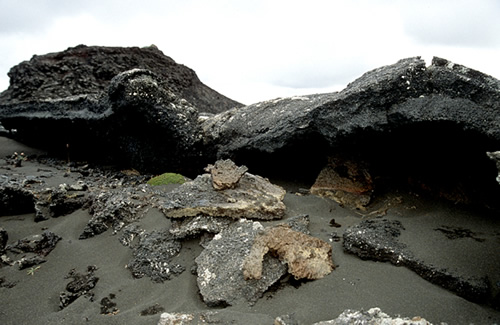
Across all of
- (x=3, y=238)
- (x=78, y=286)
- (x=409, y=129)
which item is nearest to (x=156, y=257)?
(x=78, y=286)

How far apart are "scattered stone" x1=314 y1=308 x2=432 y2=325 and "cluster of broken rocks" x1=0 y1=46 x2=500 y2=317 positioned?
2.27 feet

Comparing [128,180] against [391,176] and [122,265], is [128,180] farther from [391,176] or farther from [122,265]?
[391,176]

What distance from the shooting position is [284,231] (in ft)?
11.3

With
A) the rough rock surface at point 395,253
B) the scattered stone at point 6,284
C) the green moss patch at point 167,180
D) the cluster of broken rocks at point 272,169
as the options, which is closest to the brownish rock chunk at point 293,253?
the cluster of broken rocks at point 272,169

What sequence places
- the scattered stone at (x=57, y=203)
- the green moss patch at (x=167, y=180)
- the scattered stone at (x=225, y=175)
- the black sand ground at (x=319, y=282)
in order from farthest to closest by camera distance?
the green moss patch at (x=167, y=180)
the scattered stone at (x=57, y=203)
the scattered stone at (x=225, y=175)
the black sand ground at (x=319, y=282)

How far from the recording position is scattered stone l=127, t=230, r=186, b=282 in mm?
3592

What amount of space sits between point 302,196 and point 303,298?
207cm

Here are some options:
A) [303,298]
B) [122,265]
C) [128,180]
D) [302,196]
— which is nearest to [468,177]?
[302,196]

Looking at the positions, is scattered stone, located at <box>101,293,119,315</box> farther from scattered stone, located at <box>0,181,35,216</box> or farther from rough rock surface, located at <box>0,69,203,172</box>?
rough rock surface, located at <box>0,69,203,172</box>

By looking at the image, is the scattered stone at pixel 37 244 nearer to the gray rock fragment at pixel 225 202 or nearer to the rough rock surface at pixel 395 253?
the gray rock fragment at pixel 225 202

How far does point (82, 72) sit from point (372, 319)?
36.8 ft

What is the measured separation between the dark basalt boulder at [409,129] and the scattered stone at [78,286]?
279cm

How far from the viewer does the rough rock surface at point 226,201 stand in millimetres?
4070

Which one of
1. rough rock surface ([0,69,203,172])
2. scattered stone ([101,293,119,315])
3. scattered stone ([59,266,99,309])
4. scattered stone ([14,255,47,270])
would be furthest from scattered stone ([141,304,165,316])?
rough rock surface ([0,69,203,172])
